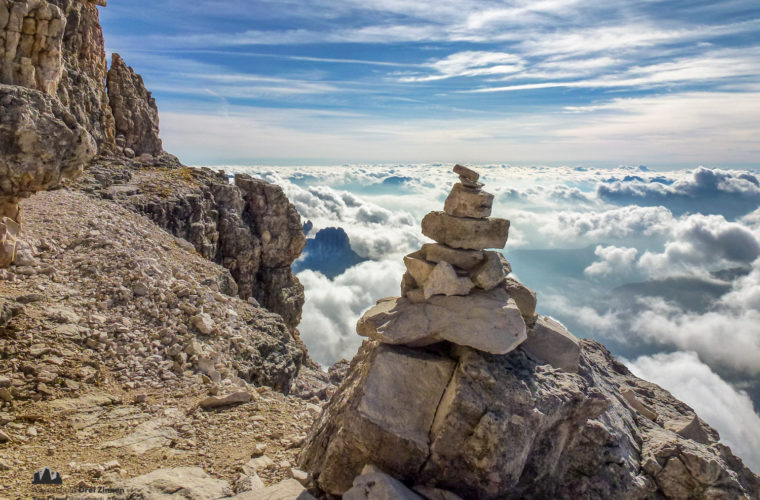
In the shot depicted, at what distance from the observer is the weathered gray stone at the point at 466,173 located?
592 inches

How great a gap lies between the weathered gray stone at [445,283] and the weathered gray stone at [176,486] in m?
8.75

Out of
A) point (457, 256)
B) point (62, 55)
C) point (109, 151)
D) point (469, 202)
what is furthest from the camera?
point (109, 151)

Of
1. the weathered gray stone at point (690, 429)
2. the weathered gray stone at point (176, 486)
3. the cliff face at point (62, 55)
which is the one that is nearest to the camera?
the weathered gray stone at point (176, 486)

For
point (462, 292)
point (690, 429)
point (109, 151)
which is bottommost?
point (690, 429)

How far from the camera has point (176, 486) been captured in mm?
10734

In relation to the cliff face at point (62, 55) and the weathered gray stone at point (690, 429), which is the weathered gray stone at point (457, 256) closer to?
the weathered gray stone at point (690, 429)

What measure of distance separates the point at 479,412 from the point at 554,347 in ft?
17.5

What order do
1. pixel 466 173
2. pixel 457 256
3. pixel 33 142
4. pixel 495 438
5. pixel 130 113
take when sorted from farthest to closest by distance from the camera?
pixel 130 113, pixel 457 256, pixel 466 173, pixel 33 142, pixel 495 438

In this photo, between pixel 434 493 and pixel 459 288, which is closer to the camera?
pixel 434 493

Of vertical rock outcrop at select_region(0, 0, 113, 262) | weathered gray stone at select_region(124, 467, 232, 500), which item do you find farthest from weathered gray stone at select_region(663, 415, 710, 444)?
vertical rock outcrop at select_region(0, 0, 113, 262)

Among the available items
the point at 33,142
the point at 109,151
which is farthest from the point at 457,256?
the point at 109,151

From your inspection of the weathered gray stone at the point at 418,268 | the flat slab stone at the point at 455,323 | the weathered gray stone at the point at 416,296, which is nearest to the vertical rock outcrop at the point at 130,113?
the weathered gray stone at the point at 418,268

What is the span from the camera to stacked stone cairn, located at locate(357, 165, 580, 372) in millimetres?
13750

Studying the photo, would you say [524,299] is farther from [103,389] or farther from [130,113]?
[130,113]
